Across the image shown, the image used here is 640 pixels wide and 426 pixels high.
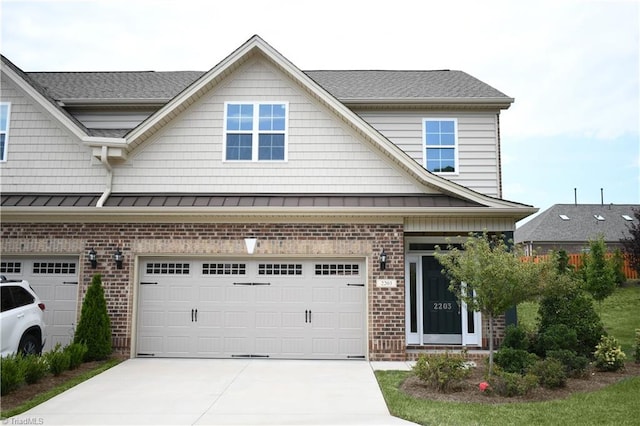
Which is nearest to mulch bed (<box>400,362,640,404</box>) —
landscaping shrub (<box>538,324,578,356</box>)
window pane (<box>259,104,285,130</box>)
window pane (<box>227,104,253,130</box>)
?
landscaping shrub (<box>538,324,578,356</box>)

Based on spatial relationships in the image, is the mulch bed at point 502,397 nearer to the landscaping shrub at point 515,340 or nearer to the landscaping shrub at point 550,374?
the landscaping shrub at point 550,374

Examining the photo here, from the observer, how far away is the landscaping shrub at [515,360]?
31.8 feet

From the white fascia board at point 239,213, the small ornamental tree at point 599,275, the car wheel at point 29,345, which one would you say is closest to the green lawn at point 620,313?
the small ornamental tree at point 599,275

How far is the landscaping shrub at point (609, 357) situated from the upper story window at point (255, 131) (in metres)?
8.02

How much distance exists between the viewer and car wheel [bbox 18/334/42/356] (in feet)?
32.8

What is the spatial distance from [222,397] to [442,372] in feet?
12.2

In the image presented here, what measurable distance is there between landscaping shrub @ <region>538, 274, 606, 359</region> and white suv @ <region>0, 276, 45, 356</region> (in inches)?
412

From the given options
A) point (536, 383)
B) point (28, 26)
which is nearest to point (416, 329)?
point (536, 383)

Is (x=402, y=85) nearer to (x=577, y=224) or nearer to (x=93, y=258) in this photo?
(x=93, y=258)

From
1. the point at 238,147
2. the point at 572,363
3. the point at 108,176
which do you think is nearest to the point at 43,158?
the point at 108,176

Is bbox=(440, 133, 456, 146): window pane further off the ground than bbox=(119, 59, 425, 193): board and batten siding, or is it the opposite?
bbox=(440, 133, 456, 146): window pane

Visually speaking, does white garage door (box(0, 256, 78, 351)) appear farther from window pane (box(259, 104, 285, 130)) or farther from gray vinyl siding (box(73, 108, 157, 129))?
window pane (box(259, 104, 285, 130))

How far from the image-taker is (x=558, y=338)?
1055 cm

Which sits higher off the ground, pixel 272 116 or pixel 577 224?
pixel 272 116
